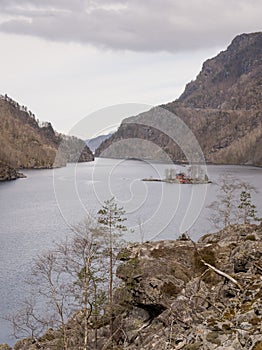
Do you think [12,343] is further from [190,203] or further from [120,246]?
[190,203]

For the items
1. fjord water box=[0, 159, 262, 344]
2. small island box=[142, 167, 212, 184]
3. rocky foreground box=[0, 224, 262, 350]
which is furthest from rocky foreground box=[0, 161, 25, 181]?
rocky foreground box=[0, 224, 262, 350]

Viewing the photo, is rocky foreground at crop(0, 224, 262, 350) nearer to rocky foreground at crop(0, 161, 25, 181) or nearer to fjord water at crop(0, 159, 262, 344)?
fjord water at crop(0, 159, 262, 344)

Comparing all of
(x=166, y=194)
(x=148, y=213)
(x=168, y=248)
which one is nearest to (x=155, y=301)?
Answer: (x=168, y=248)

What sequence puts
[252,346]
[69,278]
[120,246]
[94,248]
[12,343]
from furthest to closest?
[69,278]
[12,343]
[120,246]
[94,248]
[252,346]

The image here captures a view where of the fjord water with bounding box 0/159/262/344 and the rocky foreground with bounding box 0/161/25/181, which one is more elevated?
the rocky foreground with bounding box 0/161/25/181

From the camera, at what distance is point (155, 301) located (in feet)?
64.7

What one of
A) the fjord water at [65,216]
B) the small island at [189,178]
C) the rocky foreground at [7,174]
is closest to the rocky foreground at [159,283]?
the fjord water at [65,216]

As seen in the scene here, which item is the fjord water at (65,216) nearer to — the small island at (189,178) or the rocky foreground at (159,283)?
the small island at (189,178)

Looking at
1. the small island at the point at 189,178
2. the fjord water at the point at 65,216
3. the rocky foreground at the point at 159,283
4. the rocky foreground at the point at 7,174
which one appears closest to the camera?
the rocky foreground at the point at 159,283

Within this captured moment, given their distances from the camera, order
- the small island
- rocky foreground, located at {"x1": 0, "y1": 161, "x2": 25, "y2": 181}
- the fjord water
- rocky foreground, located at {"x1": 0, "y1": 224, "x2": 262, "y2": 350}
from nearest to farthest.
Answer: rocky foreground, located at {"x1": 0, "y1": 224, "x2": 262, "y2": 350}, the fjord water, the small island, rocky foreground, located at {"x1": 0, "y1": 161, "x2": 25, "y2": 181}

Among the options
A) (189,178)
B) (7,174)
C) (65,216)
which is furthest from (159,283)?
(7,174)

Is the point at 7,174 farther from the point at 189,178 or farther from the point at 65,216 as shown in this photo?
the point at 65,216

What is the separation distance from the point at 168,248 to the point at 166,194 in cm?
7721

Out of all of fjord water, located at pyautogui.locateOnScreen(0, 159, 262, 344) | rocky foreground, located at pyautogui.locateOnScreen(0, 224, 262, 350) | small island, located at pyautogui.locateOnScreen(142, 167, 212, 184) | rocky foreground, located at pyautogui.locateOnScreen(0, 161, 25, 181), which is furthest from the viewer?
rocky foreground, located at pyautogui.locateOnScreen(0, 161, 25, 181)
